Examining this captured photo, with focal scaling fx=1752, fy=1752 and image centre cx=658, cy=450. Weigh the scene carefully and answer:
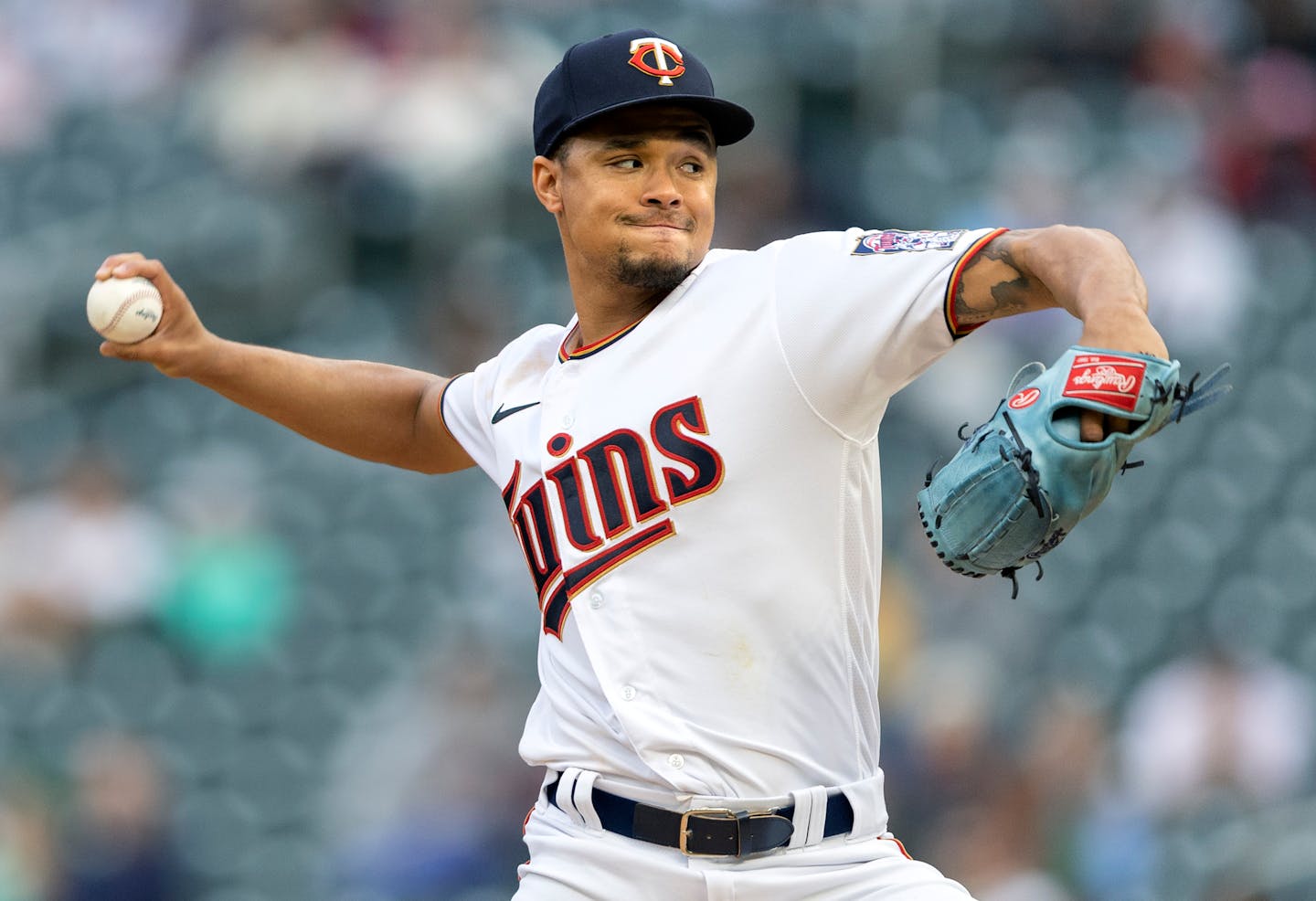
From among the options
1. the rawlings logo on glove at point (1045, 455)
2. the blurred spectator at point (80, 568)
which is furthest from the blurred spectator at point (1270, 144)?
the rawlings logo on glove at point (1045, 455)

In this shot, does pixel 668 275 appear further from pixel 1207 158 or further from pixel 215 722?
pixel 1207 158

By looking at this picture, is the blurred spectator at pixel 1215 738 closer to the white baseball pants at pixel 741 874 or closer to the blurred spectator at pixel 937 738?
the blurred spectator at pixel 937 738

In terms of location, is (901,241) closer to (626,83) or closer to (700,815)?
(626,83)

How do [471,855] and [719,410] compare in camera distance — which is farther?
[471,855]

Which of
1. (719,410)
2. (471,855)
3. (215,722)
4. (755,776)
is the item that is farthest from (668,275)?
(215,722)

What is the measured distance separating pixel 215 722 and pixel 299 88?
281cm

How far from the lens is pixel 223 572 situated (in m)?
7.19

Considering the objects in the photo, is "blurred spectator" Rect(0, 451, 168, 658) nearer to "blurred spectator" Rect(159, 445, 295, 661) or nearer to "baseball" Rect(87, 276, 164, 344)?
"blurred spectator" Rect(159, 445, 295, 661)

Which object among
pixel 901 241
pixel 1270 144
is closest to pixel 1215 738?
pixel 1270 144

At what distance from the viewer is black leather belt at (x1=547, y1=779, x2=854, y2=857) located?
2.87 metres

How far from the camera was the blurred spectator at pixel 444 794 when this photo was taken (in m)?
6.39

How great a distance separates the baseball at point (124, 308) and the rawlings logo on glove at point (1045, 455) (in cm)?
174

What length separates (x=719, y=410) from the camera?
9.68ft

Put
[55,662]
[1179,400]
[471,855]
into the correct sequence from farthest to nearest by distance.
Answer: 1. [55,662]
2. [471,855]
3. [1179,400]
